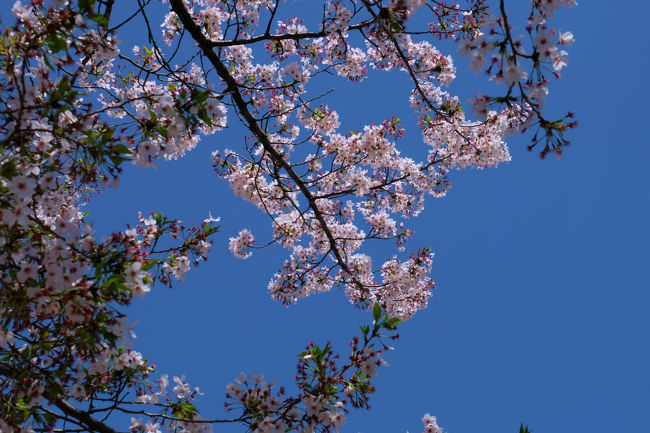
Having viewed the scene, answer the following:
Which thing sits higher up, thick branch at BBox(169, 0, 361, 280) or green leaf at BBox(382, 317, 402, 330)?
thick branch at BBox(169, 0, 361, 280)

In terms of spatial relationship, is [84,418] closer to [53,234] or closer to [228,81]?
[53,234]

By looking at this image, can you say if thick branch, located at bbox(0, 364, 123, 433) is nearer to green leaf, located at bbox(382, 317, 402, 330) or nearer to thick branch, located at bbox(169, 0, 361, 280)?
green leaf, located at bbox(382, 317, 402, 330)

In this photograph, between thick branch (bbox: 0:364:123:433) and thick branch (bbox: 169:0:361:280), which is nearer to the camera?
thick branch (bbox: 0:364:123:433)

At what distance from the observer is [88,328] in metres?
2.69

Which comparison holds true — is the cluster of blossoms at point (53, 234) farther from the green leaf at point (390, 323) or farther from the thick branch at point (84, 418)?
the green leaf at point (390, 323)

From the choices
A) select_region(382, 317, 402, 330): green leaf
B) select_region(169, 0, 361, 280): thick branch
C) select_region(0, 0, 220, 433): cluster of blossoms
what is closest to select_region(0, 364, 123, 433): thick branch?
select_region(0, 0, 220, 433): cluster of blossoms

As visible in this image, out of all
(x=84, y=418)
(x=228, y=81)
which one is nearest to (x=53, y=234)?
(x=84, y=418)

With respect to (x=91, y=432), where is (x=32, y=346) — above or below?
above

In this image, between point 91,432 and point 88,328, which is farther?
point 91,432

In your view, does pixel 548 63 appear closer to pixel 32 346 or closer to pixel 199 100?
pixel 199 100

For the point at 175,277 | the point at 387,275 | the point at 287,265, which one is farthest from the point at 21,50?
the point at 387,275

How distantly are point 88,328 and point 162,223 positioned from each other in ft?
6.68

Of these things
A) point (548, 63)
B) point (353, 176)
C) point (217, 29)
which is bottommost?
point (548, 63)

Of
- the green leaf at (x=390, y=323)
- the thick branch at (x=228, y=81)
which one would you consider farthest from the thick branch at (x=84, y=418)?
the thick branch at (x=228, y=81)
